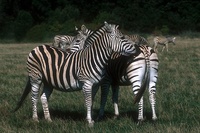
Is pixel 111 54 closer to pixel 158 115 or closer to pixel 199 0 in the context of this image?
pixel 158 115

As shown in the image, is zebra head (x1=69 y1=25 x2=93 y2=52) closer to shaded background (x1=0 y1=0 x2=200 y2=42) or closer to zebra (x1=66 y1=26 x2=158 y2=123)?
zebra (x1=66 y1=26 x2=158 y2=123)

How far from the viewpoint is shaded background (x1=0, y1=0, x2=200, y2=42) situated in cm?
5856

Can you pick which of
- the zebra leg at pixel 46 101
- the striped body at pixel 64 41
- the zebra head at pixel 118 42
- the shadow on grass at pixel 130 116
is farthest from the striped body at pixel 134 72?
the striped body at pixel 64 41

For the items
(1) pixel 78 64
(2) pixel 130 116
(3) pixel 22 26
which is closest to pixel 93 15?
(3) pixel 22 26

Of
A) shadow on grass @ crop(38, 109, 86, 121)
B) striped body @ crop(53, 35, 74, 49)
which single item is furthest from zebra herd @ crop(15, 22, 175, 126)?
striped body @ crop(53, 35, 74, 49)

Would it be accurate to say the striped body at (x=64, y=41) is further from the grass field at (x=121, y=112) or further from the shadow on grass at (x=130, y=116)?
the shadow on grass at (x=130, y=116)

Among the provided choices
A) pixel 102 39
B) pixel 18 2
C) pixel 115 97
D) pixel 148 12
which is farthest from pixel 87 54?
pixel 18 2

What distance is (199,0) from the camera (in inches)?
2938

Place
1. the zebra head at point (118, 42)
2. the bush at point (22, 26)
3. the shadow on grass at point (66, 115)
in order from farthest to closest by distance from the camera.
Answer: the bush at point (22, 26), the shadow on grass at point (66, 115), the zebra head at point (118, 42)

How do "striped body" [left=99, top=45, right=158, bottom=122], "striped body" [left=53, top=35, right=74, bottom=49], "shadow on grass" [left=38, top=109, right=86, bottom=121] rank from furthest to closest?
"striped body" [left=53, top=35, right=74, bottom=49] → "shadow on grass" [left=38, top=109, right=86, bottom=121] → "striped body" [left=99, top=45, right=158, bottom=122]

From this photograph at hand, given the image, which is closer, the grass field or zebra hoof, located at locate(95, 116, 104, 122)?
the grass field

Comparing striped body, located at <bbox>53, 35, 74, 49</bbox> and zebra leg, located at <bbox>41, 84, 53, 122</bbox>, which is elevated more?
striped body, located at <bbox>53, 35, 74, 49</bbox>

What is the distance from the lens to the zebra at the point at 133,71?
914cm

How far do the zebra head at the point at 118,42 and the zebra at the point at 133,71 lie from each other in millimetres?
393
